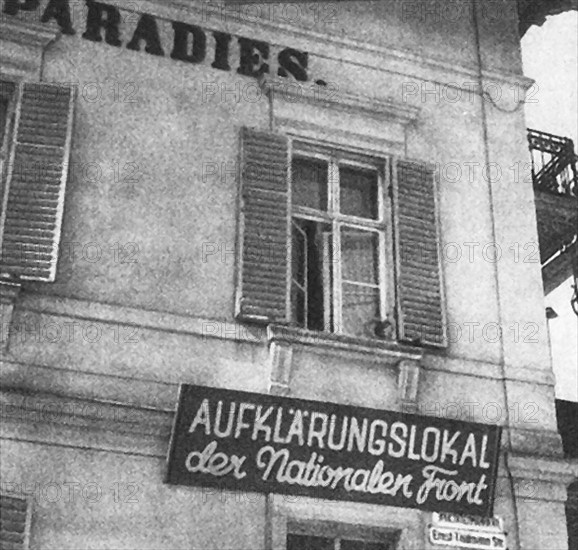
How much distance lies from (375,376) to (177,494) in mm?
1705

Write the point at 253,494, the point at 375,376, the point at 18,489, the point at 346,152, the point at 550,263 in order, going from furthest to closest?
the point at 550,263
the point at 346,152
the point at 375,376
the point at 253,494
the point at 18,489

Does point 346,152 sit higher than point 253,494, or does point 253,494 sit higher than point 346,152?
point 346,152

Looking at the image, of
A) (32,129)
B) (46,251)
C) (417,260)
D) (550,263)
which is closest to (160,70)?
(32,129)

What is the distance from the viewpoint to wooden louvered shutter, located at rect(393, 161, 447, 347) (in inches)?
312

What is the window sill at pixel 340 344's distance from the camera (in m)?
7.45

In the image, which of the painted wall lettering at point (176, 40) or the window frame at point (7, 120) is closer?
the window frame at point (7, 120)

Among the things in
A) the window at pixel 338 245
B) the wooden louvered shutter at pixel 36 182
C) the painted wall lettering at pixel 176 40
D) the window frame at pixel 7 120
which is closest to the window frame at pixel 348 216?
the window at pixel 338 245

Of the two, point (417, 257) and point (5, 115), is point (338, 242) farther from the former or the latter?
point (5, 115)

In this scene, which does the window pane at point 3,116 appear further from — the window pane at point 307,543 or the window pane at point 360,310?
the window pane at point 307,543

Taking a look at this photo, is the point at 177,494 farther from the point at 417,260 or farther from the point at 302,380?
the point at 417,260

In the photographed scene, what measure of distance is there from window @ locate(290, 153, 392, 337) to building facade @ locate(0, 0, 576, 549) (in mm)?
18

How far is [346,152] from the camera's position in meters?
8.50

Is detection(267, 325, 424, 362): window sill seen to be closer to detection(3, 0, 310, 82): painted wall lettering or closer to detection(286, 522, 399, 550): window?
detection(286, 522, 399, 550): window

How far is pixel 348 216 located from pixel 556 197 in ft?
9.06
